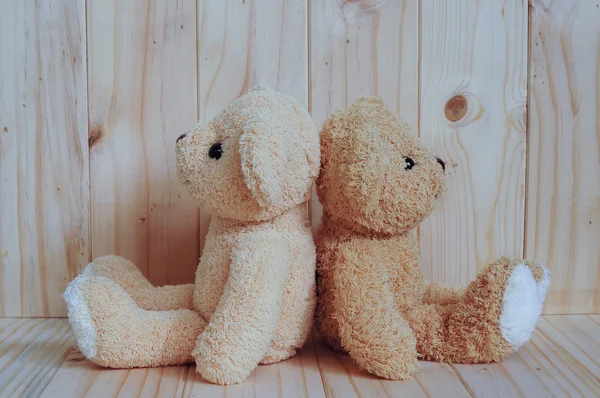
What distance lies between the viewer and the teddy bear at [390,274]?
0.93 metres

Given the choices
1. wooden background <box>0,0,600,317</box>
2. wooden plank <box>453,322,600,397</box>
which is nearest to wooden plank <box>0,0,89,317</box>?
wooden background <box>0,0,600,317</box>

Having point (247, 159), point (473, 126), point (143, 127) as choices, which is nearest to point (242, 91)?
point (143, 127)

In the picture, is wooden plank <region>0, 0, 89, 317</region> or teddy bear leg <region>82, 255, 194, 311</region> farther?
wooden plank <region>0, 0, 89, 317</region>

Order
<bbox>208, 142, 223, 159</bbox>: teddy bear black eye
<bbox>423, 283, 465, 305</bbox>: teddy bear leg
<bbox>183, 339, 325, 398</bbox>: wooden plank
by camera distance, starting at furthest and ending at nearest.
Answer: <bbox>423, 283, 465, 305</bbox>: teddy bear leg
<bbox>208, 142, 223, 159</bbox>: teddy bear black eye
<bbox>183, 339, 325, 398</bbox>: wooden plank

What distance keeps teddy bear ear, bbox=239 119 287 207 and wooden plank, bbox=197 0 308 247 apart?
0.27m

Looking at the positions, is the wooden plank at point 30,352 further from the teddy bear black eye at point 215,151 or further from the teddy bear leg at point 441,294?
the teddy bear leg at point 441,294

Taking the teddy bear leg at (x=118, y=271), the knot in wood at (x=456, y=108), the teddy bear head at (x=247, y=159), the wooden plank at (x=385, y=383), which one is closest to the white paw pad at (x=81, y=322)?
the teddy bear leg at (x=118, y=271)

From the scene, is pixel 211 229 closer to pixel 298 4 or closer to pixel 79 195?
pixel 79 195

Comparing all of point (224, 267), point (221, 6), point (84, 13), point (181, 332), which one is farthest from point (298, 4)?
point (181, 332)

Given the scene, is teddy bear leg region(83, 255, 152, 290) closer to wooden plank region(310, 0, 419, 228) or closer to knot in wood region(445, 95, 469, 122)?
wooden plank region(310, 0, 419, 228)

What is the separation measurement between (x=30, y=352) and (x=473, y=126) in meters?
0.87

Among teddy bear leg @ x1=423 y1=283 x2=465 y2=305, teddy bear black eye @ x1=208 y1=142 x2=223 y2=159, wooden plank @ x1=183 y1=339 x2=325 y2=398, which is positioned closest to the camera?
wooden plank @ x1=183 y1=339 x2=325 y2=398

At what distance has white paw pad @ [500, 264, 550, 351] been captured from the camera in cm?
94

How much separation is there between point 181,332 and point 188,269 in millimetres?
259
